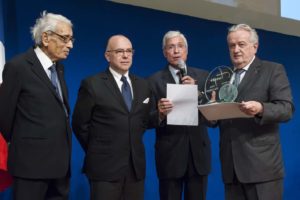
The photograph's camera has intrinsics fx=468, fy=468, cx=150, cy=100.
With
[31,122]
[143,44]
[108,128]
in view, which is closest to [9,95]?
[31,122]

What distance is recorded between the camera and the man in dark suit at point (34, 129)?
224 cm

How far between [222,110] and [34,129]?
948 millimetres

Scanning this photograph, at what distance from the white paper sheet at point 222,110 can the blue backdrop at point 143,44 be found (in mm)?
1453

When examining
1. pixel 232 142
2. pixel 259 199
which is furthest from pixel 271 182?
pixel 232 142

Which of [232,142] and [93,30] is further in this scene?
[93,30]

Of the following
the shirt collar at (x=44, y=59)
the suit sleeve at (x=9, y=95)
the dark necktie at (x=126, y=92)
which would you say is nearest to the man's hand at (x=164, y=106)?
the dark necktie at (x=126, y=92)

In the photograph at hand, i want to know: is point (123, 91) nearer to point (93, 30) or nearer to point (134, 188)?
point (134, 188)

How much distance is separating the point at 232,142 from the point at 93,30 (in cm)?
178

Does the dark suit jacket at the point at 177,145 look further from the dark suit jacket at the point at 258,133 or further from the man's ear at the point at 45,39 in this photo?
the man's ear at the point at 45,39

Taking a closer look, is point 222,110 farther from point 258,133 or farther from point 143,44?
point 143,44

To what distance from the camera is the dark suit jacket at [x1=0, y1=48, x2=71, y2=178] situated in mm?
2242

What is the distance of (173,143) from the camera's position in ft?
9.58

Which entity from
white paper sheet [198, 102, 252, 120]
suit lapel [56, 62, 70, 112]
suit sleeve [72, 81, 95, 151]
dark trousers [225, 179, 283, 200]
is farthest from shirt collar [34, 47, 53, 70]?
dark trousers [225, 179, 283, 200]

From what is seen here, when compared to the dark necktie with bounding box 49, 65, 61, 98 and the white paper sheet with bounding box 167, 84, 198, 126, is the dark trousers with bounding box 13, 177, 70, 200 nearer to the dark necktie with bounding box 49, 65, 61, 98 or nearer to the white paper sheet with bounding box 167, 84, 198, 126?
the dark necktie with bounding box 49, 65, 61, 98
